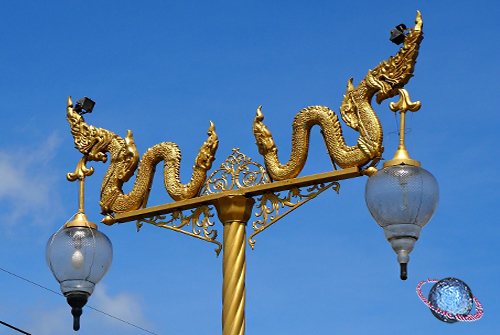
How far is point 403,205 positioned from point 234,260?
1518 millimetres

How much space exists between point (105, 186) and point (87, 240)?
910mm

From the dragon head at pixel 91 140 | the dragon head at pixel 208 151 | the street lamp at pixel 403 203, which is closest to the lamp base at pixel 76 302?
the dragon head at pixel 208 151

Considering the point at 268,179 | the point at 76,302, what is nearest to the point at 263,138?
the point at 268,179

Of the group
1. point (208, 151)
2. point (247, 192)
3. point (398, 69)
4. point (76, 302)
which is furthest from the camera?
point (208, 151)

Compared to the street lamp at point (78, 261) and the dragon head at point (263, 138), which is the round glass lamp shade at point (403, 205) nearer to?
the dragon head at point (263, 138)

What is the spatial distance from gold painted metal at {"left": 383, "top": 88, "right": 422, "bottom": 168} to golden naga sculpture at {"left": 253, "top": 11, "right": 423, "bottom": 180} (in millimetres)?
183

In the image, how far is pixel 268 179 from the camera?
283 inches

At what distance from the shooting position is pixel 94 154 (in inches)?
321

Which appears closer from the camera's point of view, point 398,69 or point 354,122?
point 398,69

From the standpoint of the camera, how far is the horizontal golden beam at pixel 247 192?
6844mm

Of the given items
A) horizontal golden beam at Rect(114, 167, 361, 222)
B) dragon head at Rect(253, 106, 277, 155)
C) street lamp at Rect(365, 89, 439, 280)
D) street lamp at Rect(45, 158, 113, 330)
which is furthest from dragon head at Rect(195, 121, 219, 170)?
street lamp at Rect(365, 89, 439, 280)

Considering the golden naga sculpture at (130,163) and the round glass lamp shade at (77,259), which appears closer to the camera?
Answer: the round glass lamp shade at (77,259)

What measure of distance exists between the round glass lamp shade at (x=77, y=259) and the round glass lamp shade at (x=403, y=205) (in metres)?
2.19

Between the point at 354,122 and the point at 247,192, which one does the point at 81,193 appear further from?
the point at 354,122
